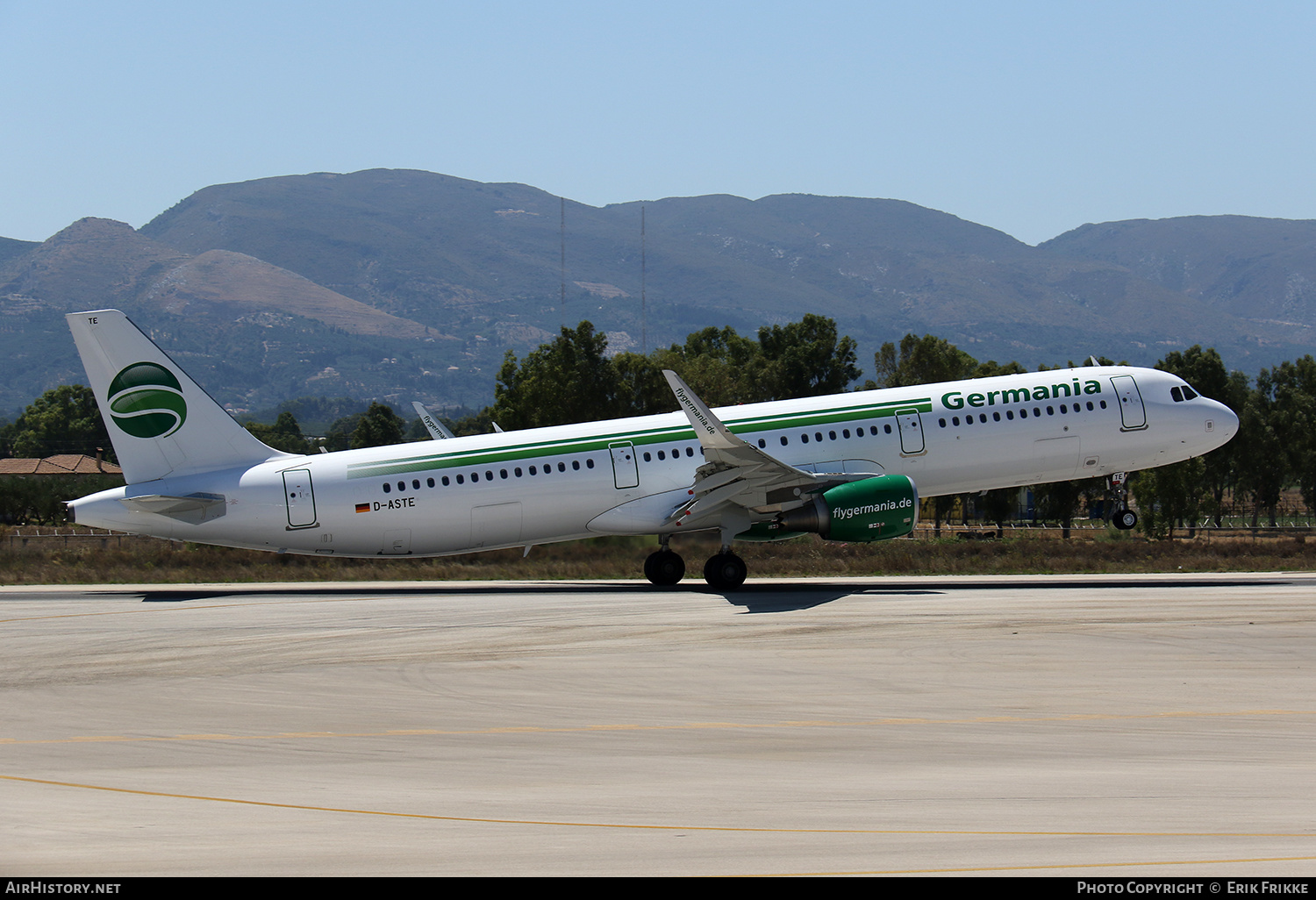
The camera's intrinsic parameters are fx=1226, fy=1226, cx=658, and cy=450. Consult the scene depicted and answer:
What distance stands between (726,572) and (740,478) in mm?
2425

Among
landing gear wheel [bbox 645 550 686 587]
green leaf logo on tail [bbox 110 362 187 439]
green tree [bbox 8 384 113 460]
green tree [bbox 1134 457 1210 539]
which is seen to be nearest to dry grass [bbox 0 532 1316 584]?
landing gear wheel [bbox 645 550 686 587]

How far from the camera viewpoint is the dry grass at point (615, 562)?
3797 cm

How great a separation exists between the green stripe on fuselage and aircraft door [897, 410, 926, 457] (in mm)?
212

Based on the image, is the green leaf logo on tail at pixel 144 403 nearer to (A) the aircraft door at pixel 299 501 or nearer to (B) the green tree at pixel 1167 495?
(A) the aircraft door at pixel 299 501

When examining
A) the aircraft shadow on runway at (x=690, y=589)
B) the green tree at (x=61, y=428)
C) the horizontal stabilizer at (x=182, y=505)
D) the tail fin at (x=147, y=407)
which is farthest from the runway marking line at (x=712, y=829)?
the green tree at (x=61, y=428)

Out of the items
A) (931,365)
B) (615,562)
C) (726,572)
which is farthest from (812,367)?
(726,572)

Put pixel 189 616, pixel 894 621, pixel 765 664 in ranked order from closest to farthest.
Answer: pixel 765 664
pixel 894 621
pixel 189 616

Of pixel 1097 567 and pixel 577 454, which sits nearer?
pixel 577 454

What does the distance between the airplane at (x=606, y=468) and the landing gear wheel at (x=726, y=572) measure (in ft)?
0.16

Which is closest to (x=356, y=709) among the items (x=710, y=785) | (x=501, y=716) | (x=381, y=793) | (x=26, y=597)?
(x=501, y=716)

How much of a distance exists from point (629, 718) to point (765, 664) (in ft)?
14.1

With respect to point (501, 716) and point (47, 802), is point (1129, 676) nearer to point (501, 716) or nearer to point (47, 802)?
point (501, 716)

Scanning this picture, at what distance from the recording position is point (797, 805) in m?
10.3

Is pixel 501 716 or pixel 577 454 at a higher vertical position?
pixel 577 454
